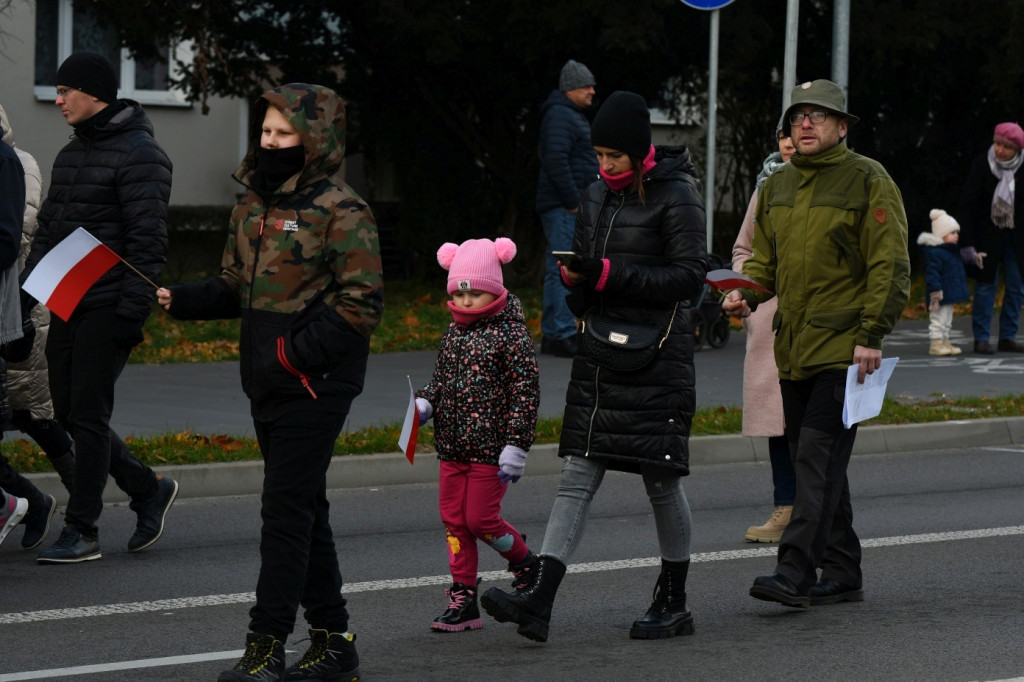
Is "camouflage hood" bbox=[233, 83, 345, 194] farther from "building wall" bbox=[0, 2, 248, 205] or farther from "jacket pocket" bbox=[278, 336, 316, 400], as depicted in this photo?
"building wall" bbox=[0, 2, 248, 205]

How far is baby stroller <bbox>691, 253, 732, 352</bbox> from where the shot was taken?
15.4 metres

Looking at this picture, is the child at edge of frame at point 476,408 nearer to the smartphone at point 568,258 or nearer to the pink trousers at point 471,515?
the pink trousers at point 471,515

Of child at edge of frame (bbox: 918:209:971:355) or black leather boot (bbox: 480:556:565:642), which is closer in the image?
black leather boot (bbox: 480:556:565:642)

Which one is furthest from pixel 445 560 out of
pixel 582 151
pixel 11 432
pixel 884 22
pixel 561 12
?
pixel 884 22

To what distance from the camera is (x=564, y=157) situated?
13.8 metres

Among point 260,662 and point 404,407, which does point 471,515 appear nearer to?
point 260,662

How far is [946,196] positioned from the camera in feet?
82.3

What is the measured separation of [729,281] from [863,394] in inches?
25.3

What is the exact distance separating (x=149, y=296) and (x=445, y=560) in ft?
5.64

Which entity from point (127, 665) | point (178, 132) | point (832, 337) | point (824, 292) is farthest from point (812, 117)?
point (178, 132)

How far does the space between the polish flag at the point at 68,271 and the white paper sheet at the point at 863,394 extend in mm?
2733

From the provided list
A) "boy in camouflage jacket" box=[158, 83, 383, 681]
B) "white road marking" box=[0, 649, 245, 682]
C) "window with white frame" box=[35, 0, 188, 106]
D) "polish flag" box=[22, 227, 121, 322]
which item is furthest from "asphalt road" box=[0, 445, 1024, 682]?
"window with white frame" box=[35, 0, 188, 106]

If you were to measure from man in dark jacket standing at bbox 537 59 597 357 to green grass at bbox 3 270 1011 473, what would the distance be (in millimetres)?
2188

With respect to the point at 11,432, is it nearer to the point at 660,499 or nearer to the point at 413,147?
the point at 660,499
